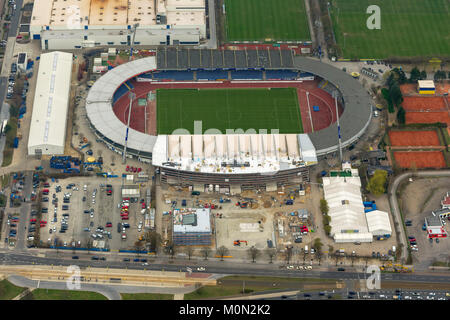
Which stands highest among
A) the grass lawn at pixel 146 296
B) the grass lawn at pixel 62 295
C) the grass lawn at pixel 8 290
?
the grass lawn at pixel 8 290

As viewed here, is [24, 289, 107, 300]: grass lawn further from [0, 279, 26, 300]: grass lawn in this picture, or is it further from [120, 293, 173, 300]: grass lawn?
[120, 293, 173, 300]: grass lawn

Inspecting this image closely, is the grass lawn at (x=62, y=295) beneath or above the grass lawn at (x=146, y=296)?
above

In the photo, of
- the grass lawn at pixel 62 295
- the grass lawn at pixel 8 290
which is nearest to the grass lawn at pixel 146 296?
the grass lawn at pixel 62 295

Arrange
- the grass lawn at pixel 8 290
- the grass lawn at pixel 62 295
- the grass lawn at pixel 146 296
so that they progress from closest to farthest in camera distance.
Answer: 1. the grass lawn at pixel 62 295
2. the grass lawn at pixel 8 290
3. the grass lawn at pixel 146 296

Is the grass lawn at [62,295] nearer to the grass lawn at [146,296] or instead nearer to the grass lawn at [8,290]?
the grass lawn at [8,290]
